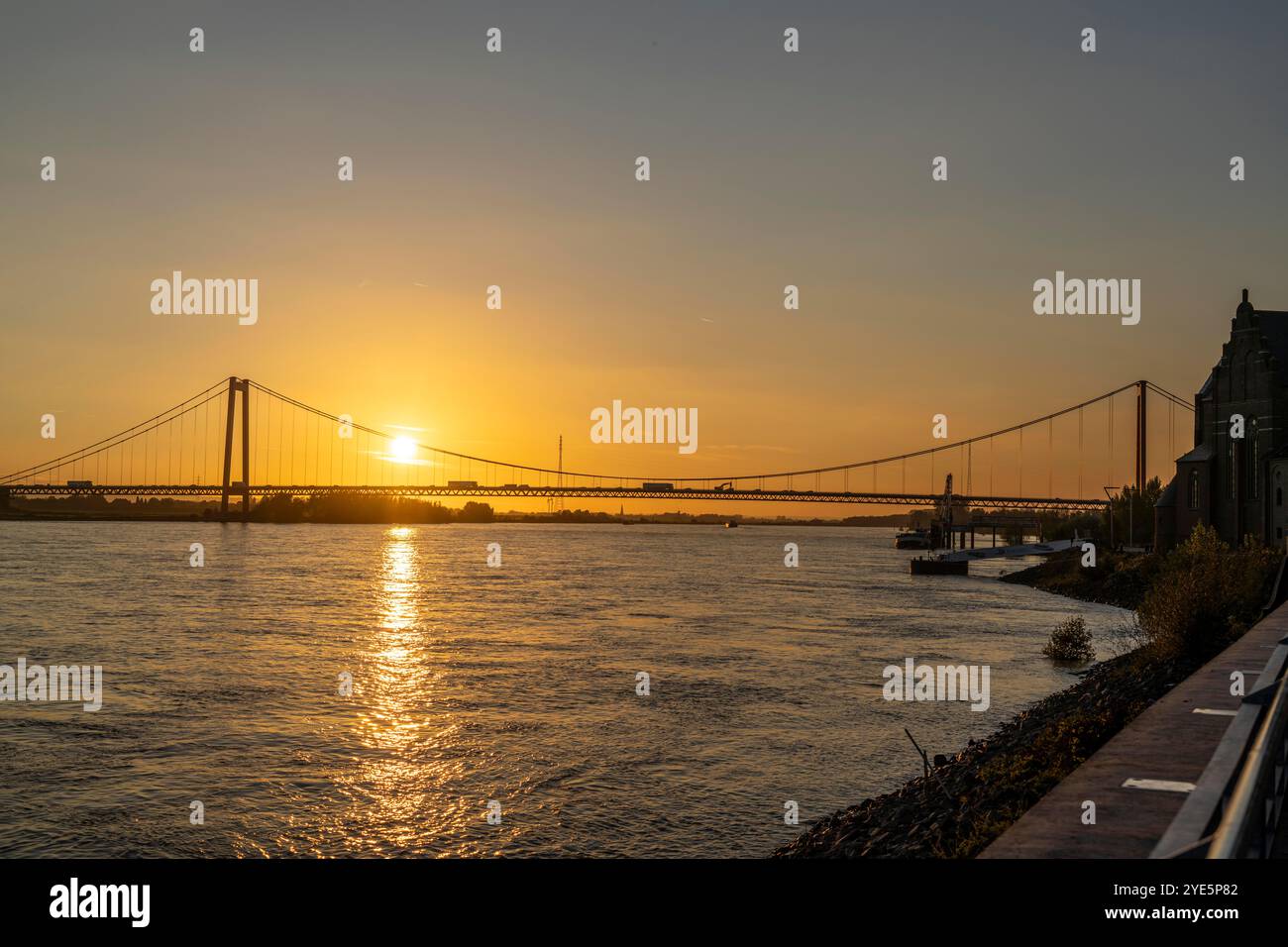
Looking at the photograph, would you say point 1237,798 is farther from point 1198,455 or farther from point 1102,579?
point 1198,455

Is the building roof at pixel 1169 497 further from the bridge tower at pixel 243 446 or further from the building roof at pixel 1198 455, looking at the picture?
the bridge tower at pixel 243 446

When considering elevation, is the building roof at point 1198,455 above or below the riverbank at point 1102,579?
above

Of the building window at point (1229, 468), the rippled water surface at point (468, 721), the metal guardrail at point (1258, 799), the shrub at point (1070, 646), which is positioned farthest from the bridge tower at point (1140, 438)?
the metal guardrail at point (1258, 799)

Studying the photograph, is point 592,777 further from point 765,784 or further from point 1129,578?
point 1129,578

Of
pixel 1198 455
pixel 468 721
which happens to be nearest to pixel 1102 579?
pixel 1198 455

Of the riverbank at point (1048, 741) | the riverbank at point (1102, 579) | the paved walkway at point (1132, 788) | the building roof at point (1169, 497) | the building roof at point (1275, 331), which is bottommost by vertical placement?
the riverbank at point (1102, 579)

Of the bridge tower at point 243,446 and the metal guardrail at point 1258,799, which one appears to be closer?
the metal guardrail at point 1258,799
